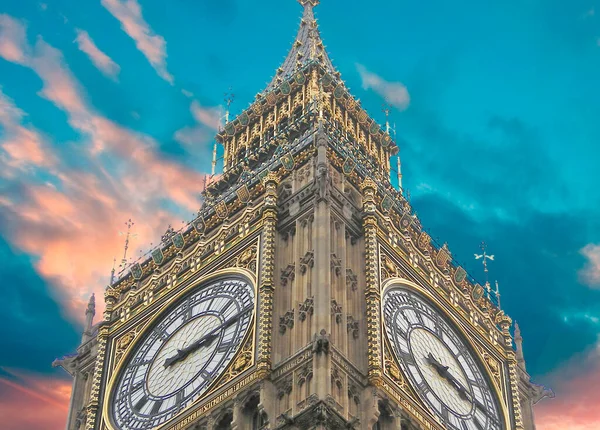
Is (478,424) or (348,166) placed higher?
(348,166)

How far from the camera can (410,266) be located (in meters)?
50.3

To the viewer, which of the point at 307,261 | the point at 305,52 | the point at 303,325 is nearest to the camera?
the point at 303,325

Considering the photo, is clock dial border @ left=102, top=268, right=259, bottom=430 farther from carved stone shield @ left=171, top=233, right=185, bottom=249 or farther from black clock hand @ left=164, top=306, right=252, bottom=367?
carved stone shield @ left=171, top=233, right=185, bottom=249

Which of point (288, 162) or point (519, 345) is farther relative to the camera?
point (519, 345)

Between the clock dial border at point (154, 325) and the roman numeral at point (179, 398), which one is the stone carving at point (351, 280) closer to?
the clock dial border at point (154, 325)

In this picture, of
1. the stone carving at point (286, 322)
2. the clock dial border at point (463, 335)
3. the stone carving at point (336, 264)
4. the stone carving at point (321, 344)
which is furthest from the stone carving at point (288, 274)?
the stone carving at point (321, 344)

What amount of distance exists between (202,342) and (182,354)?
76 cm

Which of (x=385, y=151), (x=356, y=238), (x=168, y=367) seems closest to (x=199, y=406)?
(x=168, y=367)

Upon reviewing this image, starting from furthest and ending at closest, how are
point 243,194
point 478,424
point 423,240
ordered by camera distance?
point 423,240 < point 243,194 < point 478,424

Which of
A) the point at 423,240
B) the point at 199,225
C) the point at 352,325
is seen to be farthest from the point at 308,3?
the point at 352,325

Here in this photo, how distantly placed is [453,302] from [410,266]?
104 inches

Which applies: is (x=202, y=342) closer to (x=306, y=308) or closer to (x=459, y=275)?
(x=306, y=308)

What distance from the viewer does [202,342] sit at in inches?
1873

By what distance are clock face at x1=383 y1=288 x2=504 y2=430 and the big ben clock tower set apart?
0.22 feet
